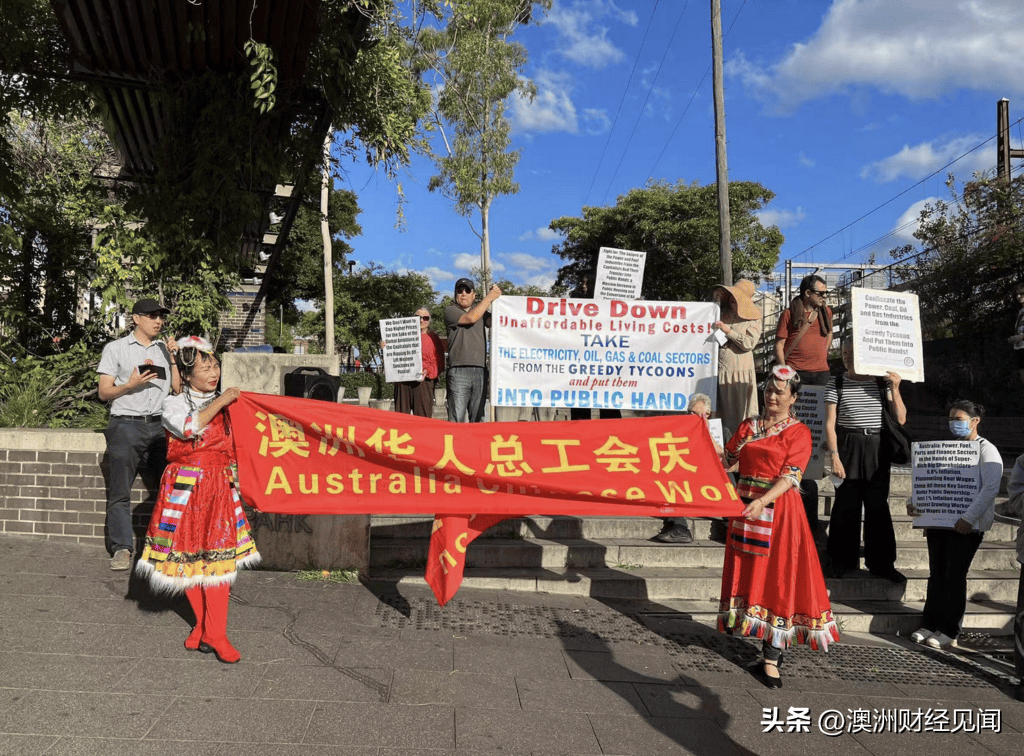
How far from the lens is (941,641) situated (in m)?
5.62

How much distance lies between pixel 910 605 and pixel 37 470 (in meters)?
7.51

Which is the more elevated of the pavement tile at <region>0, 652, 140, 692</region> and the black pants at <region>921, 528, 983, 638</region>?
the black pants at <region>921, 528, 983, 638</region>

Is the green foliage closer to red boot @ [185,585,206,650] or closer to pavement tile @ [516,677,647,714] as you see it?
red boot @ [185,585,206,650]

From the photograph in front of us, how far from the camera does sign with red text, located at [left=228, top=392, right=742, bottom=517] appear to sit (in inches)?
187

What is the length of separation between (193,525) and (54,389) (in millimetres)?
5682

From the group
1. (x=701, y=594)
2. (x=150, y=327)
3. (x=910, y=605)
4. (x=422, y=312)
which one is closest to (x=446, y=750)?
(x=701, y=594)

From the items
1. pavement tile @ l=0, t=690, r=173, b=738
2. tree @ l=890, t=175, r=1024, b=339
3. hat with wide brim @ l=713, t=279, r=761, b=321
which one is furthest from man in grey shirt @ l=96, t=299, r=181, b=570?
tree @ l=890, t=175, r=1024, b=339

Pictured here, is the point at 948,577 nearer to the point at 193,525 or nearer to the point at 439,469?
the point at 439,469

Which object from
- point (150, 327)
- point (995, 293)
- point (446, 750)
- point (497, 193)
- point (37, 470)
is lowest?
point (446, 750)

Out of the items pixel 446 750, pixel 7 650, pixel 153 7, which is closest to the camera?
pixel 446 750

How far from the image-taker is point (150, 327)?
5.93m

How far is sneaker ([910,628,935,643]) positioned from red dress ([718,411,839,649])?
1.51m

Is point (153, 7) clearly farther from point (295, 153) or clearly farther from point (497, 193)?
point (497, 193)

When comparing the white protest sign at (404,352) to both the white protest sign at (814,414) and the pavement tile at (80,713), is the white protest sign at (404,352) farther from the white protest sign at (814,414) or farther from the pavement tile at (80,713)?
the pavement tile at (80,713)
